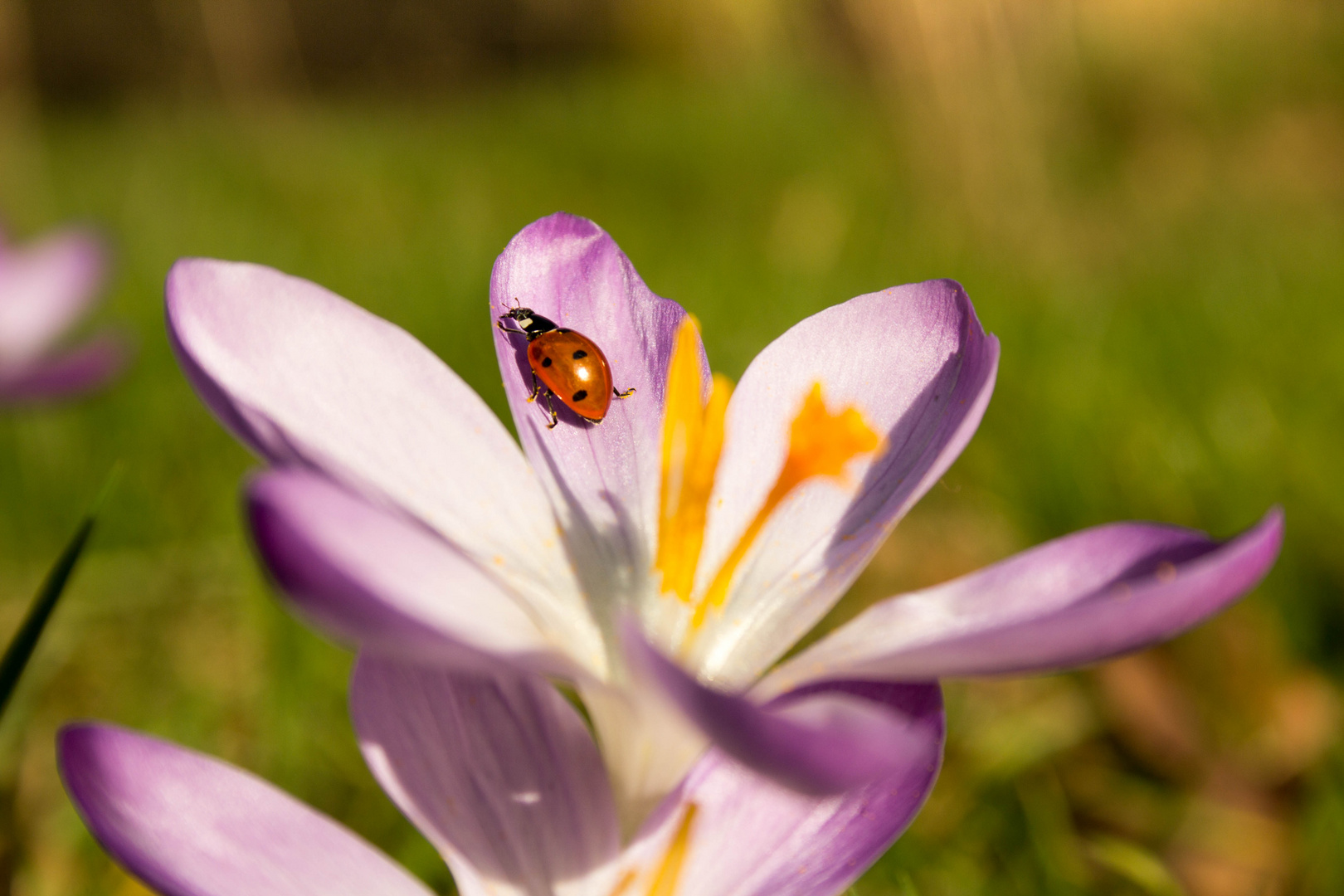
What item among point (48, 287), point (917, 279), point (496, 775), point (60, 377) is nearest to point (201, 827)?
point (496, 775)

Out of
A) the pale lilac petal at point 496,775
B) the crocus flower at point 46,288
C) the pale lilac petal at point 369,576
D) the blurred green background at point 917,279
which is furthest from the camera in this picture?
the crocus flower at point 46,288

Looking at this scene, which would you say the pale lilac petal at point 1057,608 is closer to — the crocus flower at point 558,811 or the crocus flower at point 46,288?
the crocus flower at point 558,811

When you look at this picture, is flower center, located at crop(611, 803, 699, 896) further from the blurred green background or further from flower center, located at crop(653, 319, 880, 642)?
the blurred green background

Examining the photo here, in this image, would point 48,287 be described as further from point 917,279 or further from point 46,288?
point 917,279

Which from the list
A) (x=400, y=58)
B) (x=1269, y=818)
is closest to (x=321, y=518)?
(x=1269, y=818)

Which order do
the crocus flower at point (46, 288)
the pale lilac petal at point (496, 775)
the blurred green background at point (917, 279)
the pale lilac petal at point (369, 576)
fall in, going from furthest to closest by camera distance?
the crocus flower at point (46, 288) < the blurred green background at point (917, 279) < the pale lilac petal at point (496, 775) < the pale lilac petal at point (369, 576)

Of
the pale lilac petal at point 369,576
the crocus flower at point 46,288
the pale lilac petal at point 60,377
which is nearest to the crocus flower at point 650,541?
the pale lilac petal at point 369,576

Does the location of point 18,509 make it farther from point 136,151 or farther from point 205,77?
point 205,77
